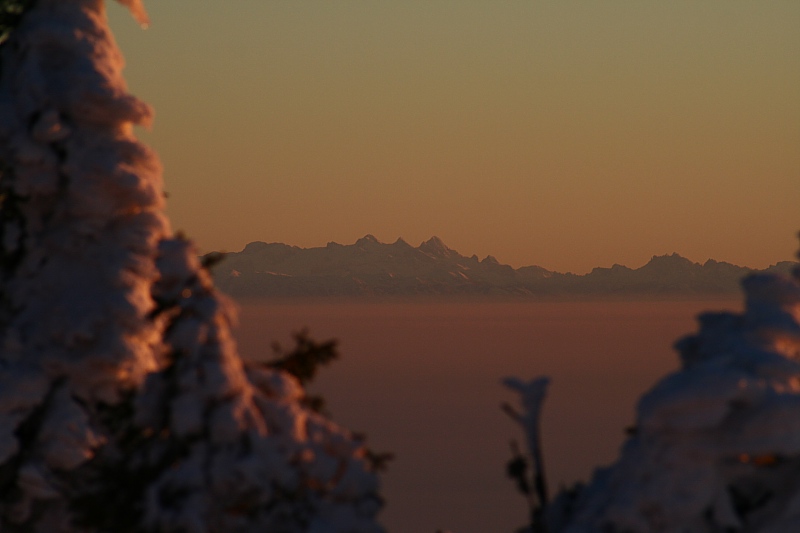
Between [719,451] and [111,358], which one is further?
[111,358]

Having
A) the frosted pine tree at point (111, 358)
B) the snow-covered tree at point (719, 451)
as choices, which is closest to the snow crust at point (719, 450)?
the snow-covered tree at point (719, 451)

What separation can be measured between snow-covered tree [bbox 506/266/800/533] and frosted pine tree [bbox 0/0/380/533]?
4315mm

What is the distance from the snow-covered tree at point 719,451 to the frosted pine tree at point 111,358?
14.2 ft

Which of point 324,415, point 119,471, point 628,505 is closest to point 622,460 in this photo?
point 628,505

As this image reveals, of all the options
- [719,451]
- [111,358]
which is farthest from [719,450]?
[111,358]

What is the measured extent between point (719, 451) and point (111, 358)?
9.45m

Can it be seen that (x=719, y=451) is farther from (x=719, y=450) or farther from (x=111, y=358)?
(x=111, y=358)

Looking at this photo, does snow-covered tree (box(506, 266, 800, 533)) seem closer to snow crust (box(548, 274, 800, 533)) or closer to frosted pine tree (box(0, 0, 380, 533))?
snow crust (box(548, 274, 800, 533))

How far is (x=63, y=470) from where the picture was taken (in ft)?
74.3

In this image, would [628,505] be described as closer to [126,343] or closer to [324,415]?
[324,415]

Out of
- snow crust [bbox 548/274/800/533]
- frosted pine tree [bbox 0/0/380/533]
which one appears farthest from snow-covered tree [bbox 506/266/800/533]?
frosted pine tree [bbox 0/0/380/533]

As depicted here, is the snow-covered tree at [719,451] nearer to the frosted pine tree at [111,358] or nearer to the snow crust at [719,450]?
the snow crust at [719,450]

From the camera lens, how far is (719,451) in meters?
19.0

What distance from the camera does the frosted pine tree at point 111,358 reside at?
20422 millimetres
